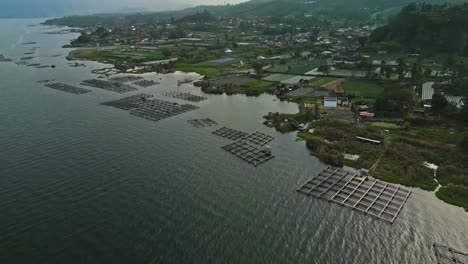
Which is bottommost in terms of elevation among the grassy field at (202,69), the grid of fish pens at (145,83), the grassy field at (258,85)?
the grassy field at (258,85)

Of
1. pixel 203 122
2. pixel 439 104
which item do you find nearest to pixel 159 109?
pixel 203 122

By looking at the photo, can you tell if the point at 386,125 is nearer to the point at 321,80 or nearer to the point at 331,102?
the point at 331,102

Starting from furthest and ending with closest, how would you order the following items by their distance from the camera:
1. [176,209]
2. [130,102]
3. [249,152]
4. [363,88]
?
1. [363,88]
2. [130,102]
3. [249,152]
4. [176,209]

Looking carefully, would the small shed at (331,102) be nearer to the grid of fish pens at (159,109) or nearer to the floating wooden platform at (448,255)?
the grid of fish pens at (159,109)

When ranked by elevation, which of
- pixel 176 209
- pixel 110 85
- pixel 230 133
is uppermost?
pixel 110 85

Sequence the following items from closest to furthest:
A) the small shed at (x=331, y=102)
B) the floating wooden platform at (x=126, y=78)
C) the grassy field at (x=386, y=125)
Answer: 1. the grassy field at (x=386, y=125)
2. the small shed at (x=331, y=102)
3. the floating wooden platform at (x=126, y=78)

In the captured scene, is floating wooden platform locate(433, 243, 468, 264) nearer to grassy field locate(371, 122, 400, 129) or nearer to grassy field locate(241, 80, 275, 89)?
grassy field locate(371, 122, 400, 129)

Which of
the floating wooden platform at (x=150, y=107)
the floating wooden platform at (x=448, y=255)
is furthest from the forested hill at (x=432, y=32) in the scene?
the floating wooden platform at (x=448, y=255)
